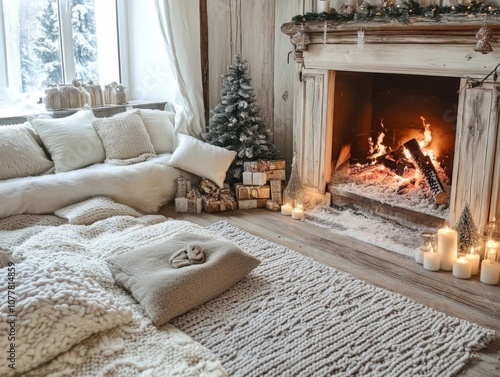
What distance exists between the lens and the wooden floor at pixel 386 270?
246 cm

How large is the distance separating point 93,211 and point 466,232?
2257 mm

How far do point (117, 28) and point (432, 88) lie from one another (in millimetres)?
2802

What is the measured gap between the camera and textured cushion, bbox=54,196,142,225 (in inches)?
134

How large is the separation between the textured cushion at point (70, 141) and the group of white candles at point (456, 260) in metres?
2.38

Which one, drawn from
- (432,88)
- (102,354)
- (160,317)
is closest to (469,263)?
(432,88)

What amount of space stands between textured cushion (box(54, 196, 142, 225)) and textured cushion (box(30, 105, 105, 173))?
370 millimetres

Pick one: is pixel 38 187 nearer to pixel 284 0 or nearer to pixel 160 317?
pixel 160 317

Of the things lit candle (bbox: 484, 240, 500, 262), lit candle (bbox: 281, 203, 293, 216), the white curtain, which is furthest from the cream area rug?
the white curtain

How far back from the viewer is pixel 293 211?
388 centimetres

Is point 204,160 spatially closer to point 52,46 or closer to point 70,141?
point 70,141

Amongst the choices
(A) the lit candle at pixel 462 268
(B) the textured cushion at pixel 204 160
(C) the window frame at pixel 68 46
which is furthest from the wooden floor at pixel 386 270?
(C) the window frame at pixel 68 46

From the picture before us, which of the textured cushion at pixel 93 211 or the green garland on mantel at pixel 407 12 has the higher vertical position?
the green garland on mantel at pixel 407 12

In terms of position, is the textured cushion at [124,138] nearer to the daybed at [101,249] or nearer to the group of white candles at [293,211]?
the daybed at [101,249]

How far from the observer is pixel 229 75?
420 centimetres
